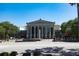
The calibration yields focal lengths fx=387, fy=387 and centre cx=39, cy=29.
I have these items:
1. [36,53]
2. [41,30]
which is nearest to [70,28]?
[41,30]

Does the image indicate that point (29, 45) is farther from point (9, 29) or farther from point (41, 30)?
point (9, 29)

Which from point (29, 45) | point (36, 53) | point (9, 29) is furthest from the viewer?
point (9, 29)

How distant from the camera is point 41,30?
28.4 ft

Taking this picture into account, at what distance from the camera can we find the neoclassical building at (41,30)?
28.0ft

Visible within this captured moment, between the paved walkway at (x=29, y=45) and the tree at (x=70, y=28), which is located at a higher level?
the tree at (x=70, y=28)

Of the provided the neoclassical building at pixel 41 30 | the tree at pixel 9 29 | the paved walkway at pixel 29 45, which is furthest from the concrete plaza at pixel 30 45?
the tree at pixel 9 29

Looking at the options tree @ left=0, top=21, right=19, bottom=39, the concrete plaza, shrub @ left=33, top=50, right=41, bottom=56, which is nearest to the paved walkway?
the concrete plaza

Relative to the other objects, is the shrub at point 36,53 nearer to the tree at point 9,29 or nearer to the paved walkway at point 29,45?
the paved walkway at point 29,45

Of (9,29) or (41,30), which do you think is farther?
(9,29)

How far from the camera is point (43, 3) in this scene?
8.17 m

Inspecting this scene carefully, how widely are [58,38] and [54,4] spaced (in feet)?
2.54

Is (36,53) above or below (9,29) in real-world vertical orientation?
below

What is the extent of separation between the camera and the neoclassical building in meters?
8.52

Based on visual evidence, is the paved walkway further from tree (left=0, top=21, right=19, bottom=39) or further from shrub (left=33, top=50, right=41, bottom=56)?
tree (left=0, top=21, right=19, bottom=39)
